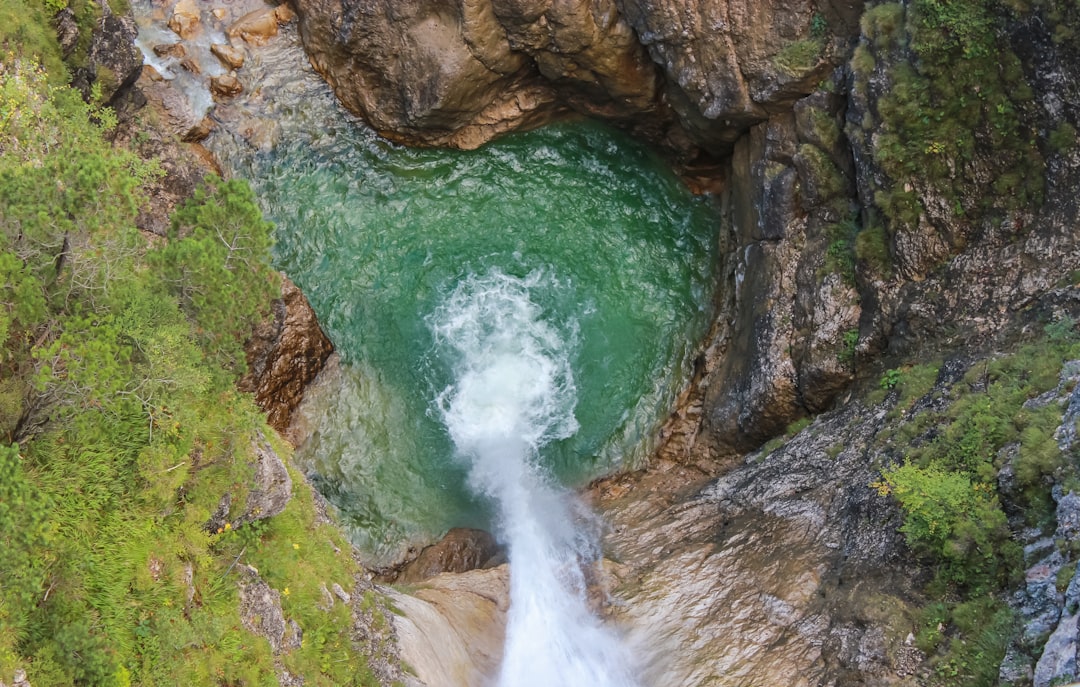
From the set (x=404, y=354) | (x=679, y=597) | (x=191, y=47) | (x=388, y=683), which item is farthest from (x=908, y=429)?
(x=191, y=47)

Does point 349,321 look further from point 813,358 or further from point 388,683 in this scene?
point 813,358

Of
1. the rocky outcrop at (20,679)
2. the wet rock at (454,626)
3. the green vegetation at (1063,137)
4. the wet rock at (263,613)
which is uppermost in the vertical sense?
the rocky outcrop at (20,679)

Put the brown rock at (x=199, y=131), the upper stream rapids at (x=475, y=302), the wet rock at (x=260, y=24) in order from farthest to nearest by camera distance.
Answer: the wet rock at (x=260, y=24), the brown rock at (x=199, y=131), the upper stream rapids at (x=475, y=302)

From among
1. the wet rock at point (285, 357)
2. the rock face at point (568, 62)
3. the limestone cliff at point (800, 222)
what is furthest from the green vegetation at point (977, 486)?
the wet rock at point (285, 357)

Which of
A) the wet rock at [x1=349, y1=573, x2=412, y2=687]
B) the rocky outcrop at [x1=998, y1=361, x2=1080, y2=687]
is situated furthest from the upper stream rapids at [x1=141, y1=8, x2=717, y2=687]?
the rocky outcrop at [x1=998, y1=361, x2=1080, y2=687]

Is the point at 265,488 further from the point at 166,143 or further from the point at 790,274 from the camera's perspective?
the point at 790,274

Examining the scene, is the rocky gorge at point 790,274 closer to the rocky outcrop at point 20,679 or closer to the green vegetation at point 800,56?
the green vegetation at point 800,56

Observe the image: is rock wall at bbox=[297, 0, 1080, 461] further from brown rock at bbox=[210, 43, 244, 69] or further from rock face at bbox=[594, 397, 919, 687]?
rock face at bbox=[594, 397, 919, 687]
